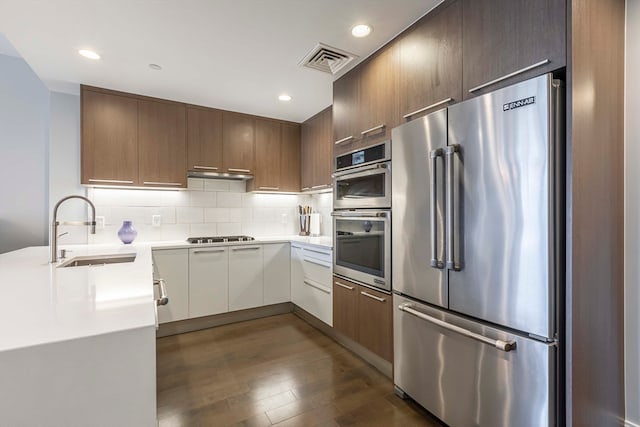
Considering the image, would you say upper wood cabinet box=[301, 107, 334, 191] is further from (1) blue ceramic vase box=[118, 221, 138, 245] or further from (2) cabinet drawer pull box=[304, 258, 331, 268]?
(1) blue ceramic vase box=[118, 221, 138, 245]

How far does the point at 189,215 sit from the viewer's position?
3465mm

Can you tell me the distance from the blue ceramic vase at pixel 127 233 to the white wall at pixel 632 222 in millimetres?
3703

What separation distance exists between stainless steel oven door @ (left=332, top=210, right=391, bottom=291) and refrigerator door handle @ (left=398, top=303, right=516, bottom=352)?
24cm

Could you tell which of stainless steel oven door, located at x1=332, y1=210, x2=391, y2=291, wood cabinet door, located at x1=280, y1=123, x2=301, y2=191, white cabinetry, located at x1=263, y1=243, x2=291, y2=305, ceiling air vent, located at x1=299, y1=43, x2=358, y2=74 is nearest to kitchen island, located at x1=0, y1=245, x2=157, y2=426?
stainless steel oven door, located at x1=332, y1=210, x2=391, y2=291

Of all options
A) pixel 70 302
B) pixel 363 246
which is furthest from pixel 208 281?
pixel 70 302

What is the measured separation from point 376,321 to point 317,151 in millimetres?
2113

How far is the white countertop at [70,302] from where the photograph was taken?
2.35ft

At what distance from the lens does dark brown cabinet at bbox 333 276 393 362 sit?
79.6 inches

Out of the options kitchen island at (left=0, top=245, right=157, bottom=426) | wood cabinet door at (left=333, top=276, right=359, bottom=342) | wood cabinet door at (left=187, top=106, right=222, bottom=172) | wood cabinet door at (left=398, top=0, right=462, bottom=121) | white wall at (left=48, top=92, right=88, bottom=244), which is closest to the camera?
kitchen island at (left=0, top=245, right=157, bottom=426)

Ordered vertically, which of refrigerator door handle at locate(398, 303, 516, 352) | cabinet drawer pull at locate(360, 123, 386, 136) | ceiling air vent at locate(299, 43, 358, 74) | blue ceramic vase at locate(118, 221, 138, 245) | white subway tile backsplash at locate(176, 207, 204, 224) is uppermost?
ceiling air vent at locate(299, 43, 358, 74)

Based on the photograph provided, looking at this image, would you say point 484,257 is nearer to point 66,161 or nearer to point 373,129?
point 373,129

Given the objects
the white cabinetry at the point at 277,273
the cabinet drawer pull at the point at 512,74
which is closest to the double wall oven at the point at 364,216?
the cabinet drawer pull at the point at 512,74

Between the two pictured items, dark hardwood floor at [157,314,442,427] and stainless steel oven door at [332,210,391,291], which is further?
stainless steel oven door at [332,210,391,291]

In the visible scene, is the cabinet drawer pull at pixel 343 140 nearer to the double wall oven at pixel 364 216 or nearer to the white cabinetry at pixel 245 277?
the double wall oven at pixel 364 216
